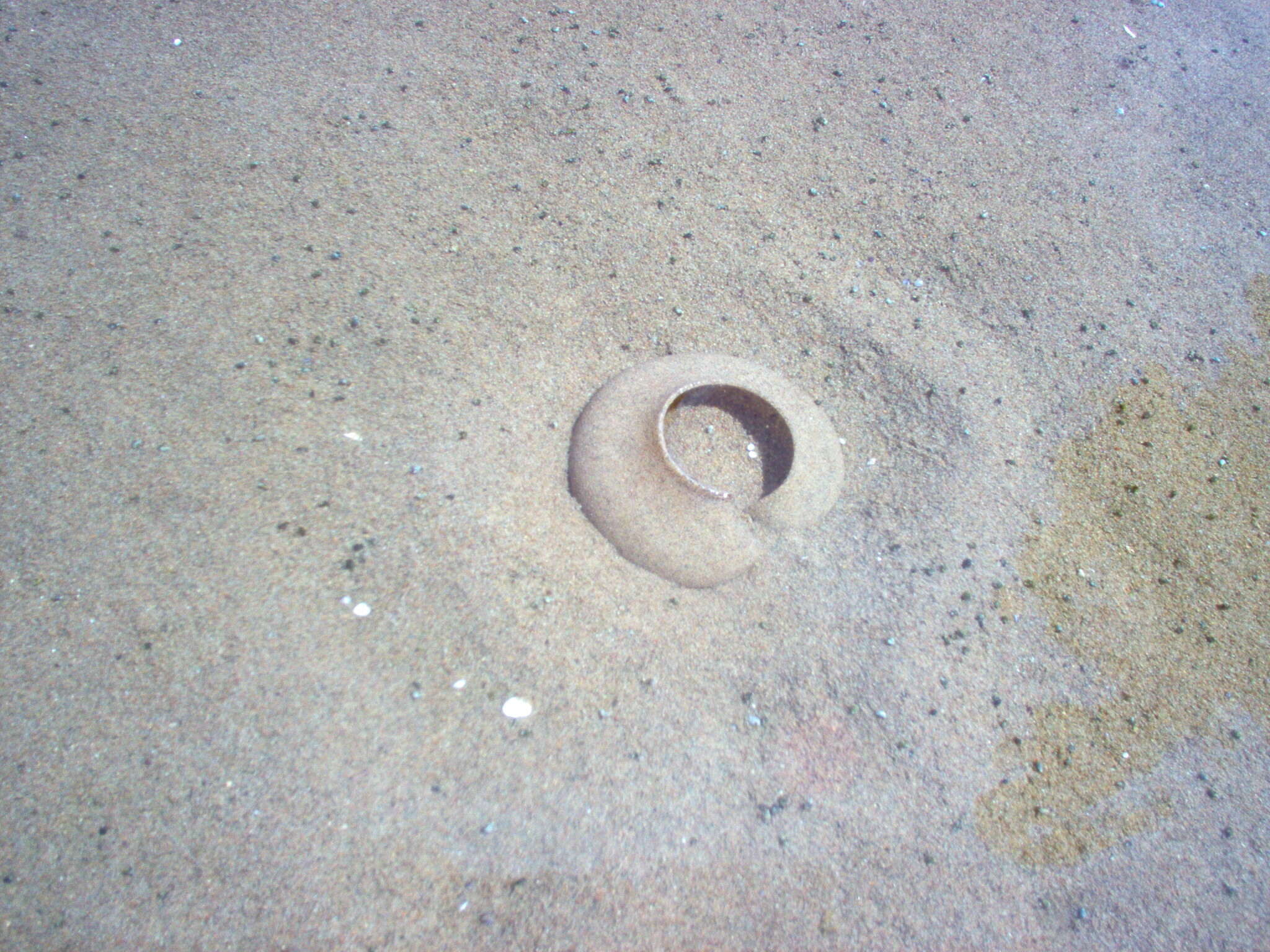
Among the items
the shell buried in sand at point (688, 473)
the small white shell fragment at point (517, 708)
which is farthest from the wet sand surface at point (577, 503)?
the shell buried in sand at point (688, 473)

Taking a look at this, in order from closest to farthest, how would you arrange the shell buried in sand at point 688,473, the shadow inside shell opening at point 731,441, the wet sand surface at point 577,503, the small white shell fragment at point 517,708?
the wet sand surface at point 577,503 < the small white shell fragment at point 517,708 < the shell buried in sand at point 688,473 < the shadow inside shell opening at point 731,441

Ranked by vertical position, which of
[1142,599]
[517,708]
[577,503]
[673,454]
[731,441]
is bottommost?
[517,708]

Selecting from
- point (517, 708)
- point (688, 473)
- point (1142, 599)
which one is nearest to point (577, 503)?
point (688, 473)

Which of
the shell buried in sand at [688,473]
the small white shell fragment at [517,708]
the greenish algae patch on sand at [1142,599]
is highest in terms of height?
the greenish algae patch on sand at [1142,599]

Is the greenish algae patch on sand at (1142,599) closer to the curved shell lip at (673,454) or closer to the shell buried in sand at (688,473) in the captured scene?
the shell buried in sand at (688,473)

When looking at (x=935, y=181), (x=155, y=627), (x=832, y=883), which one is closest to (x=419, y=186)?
(x=155, y=627)

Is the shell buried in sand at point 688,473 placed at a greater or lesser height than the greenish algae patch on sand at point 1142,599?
lesser

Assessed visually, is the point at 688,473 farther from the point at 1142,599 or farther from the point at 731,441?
the point at 1142,599
